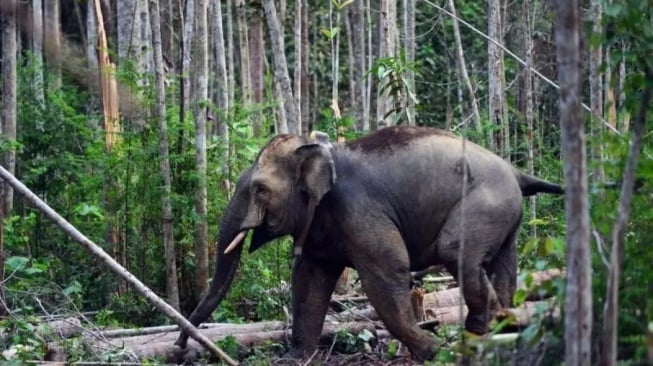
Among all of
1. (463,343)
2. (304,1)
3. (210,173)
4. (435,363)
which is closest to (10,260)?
(210,173)

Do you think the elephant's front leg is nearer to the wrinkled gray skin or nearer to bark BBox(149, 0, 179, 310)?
the wrinkled gray skin

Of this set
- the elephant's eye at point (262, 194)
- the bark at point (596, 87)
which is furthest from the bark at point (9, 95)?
the bark at point (596, 87)

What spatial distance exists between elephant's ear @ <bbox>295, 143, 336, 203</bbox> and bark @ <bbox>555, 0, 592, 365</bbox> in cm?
381

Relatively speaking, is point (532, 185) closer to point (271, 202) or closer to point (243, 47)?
point (271, 202)

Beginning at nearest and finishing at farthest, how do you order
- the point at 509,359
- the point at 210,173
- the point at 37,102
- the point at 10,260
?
the point at 509,359 < the point at 10,260 < the point at 210,173 < the point at 37,102

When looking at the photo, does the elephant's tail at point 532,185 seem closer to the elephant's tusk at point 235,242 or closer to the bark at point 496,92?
the elephant's tusk at point 235,242

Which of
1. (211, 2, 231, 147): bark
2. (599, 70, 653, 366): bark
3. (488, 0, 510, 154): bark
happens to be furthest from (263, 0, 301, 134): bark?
(599, 70, 653, 366): bark

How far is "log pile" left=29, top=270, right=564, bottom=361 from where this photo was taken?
10.0 m

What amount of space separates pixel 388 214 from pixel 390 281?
0.54 metres

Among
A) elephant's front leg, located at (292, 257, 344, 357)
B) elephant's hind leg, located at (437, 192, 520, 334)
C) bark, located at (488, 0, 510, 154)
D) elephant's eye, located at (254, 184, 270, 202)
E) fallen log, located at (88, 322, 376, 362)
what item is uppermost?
bark, located at (488, 0, 510, 154)

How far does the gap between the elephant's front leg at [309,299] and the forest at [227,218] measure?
0.17 metres

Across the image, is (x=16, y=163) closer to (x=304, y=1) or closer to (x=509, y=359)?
(x=304, y=1)

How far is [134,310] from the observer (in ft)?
39.2

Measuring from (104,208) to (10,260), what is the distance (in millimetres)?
1359
